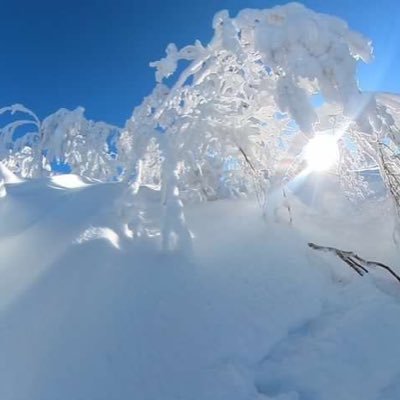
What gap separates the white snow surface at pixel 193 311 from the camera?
2.78 meters

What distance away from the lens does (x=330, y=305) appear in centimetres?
354

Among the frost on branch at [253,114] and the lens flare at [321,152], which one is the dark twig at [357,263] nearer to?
the frost on branch at [253,114]

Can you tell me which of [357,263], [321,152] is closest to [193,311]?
[357,263]

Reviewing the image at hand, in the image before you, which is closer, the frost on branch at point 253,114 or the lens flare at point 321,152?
the frost on branch at point 253,114

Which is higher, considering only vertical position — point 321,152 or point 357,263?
point 321,152

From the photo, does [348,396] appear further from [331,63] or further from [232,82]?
[232,82]

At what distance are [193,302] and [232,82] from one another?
3.08 meters

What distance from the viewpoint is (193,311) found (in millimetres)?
3492

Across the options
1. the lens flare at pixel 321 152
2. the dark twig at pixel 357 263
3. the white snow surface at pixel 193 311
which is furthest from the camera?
the lens flare at pixel 321 152

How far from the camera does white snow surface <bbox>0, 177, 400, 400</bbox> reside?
2.78m

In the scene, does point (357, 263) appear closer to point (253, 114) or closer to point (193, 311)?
point (193, 311)

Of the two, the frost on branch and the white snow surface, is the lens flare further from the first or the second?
the white snow surface

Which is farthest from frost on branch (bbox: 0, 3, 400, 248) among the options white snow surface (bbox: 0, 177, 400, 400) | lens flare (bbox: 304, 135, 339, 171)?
white snow surface (bbox: 0, 177, 400, 400)

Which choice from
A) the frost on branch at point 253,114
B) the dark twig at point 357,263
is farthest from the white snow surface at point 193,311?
the frost on branch at point 253,114
